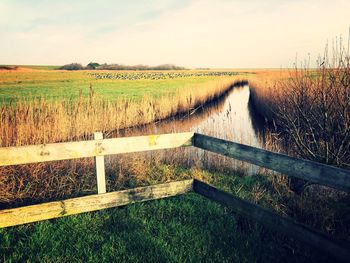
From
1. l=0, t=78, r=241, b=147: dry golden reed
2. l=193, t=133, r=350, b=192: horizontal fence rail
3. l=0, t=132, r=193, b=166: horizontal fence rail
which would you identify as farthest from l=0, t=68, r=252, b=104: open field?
l=193, t=133, r=350, b=192: horizontal fence rail

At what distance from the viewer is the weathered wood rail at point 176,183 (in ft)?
10.5

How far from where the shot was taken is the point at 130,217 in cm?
460

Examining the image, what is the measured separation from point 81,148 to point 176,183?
1.61 meters

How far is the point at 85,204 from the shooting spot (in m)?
4.47

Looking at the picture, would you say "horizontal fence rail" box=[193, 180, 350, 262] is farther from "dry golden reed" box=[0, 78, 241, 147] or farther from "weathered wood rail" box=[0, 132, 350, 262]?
A: "dry golden reed" box=[0, 78, 241, 147]

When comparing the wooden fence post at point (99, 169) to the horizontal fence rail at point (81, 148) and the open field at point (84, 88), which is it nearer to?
the horizontal fence rail at point (81, 148)

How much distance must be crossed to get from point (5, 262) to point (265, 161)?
3.23 meters

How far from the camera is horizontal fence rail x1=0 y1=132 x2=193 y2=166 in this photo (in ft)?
13.6

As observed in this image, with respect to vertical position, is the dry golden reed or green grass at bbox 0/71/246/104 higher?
the dry golden reed

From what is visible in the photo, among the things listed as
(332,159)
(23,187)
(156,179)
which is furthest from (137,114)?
(332,159)

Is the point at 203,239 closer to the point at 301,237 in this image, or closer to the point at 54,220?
the point at 301,237

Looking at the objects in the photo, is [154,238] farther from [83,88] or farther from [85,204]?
[83,88]

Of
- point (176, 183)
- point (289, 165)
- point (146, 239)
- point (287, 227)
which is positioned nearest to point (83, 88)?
point (176, 183)

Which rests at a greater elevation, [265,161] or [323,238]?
[265,161]
